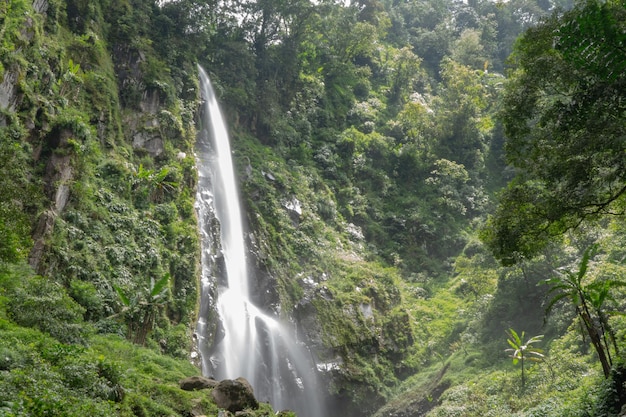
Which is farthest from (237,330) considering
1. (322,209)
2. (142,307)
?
(322,209)

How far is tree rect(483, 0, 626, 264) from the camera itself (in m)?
10.5

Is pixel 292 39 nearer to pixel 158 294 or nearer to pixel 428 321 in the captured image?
pixel 428 321

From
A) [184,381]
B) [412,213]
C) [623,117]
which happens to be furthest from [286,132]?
[623,117]

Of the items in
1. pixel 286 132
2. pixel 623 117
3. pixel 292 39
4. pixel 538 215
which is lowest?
pixel 538 215

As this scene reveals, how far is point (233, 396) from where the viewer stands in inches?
527

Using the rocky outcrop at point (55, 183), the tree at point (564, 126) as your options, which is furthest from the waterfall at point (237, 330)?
the tree at point (564, 126)

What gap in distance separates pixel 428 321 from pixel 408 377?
508 centimetres

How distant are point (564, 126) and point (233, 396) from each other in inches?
397

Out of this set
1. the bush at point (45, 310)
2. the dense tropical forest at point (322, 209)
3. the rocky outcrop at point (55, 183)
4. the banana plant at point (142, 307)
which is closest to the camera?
the bush at point (45, 310)

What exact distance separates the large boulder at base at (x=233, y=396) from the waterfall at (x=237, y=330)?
23.2 ft

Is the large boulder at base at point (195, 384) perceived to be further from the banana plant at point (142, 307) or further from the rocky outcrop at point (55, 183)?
the rocky outcrop at point (55, 183)

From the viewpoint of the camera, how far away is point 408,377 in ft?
92.9

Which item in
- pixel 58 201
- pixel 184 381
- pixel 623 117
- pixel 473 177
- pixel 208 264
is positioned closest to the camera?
pixel 623 117

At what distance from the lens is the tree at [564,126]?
10508 millimetres
